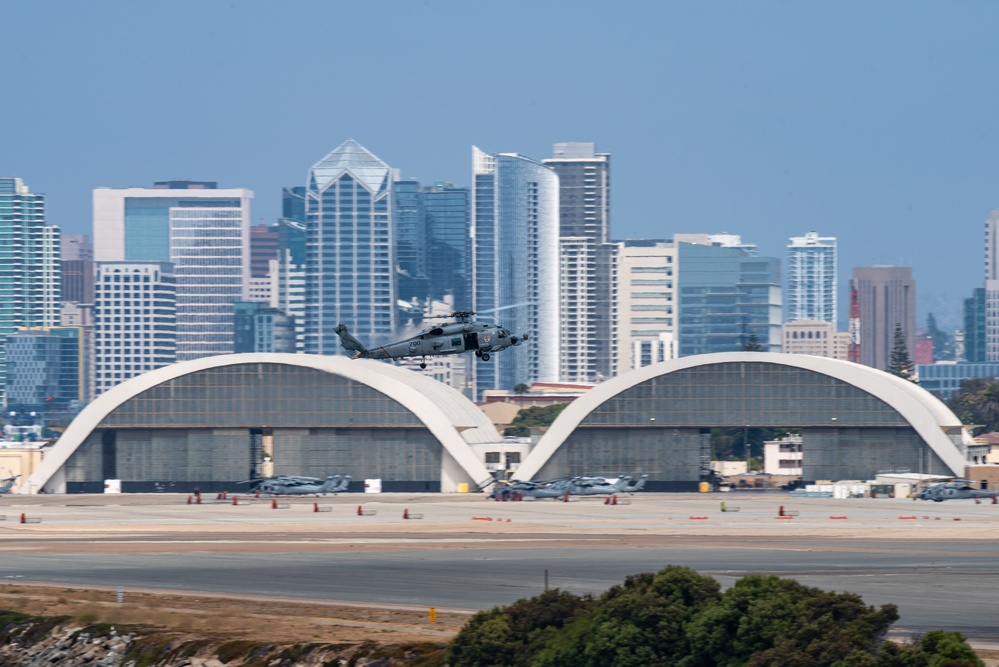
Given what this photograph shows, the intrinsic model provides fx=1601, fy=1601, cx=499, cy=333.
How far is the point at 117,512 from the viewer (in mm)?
111250

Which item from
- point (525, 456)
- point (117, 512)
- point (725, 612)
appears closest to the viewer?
point (725, 612)

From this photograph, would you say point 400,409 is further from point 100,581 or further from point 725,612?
point 725,612

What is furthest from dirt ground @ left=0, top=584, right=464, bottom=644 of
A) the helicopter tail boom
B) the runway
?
the helicopter tail boom

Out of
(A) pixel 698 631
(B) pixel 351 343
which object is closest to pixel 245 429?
(B) pixel 351 343

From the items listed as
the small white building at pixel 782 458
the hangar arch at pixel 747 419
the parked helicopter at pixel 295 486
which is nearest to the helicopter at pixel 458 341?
the parked helicopter at pixel 295 486

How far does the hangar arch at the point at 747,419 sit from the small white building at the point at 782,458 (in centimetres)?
3467

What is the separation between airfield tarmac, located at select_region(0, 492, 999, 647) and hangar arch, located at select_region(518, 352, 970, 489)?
1522 centimetres

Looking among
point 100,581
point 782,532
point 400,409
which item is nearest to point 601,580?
point 100,581

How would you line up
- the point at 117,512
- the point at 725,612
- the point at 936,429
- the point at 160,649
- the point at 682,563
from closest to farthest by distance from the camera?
the point at 725,612, the point at 160,649, the point at 682,563, the point at 117,512, the point at 936,429

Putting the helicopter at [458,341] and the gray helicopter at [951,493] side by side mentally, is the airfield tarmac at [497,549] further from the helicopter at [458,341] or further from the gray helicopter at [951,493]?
the helicopter at [458,341]

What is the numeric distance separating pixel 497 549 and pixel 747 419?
61.3 meters

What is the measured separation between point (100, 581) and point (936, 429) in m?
84.6

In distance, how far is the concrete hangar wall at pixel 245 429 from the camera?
448ft

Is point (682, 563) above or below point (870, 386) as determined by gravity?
below
